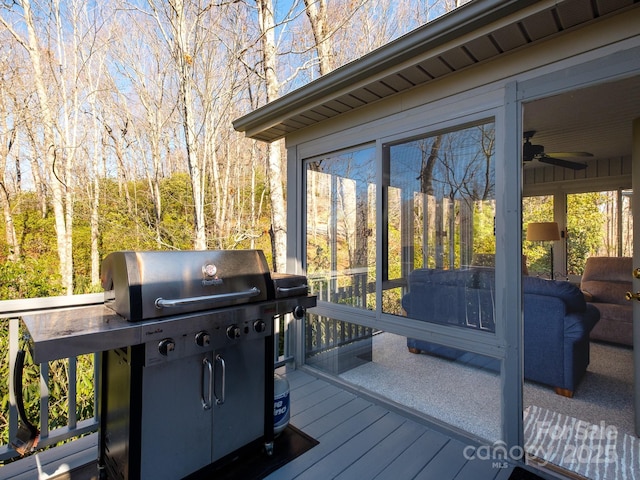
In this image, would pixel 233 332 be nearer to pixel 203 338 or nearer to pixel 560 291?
pixel 203 338

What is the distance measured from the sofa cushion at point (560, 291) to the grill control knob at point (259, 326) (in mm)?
2172

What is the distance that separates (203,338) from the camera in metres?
1.67

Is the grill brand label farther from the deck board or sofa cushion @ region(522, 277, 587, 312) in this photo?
sofa cushion @ region(522, 277, 587, 312)

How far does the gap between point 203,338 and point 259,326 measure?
13.5 inches

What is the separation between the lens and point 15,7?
674 centimetres

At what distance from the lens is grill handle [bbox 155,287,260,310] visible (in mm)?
1570

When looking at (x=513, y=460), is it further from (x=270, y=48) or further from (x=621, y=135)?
(x=270, y=48)

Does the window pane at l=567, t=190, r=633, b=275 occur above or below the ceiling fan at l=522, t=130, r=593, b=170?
below

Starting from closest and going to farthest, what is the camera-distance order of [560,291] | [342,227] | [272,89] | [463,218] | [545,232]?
[463,218]
[560,291]
[342,227]
[545,232]
[272,89]

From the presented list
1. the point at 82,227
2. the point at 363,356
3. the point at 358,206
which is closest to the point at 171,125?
the point at 82,227

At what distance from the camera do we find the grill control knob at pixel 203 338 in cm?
165

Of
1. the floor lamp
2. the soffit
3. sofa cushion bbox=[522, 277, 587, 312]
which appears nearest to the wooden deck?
sofa cushion bbox=[522, 277, 587, 312]

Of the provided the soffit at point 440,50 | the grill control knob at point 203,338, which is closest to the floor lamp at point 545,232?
the soffit at point 440,50

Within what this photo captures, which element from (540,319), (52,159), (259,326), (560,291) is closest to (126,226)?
(52,159)
